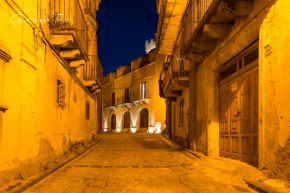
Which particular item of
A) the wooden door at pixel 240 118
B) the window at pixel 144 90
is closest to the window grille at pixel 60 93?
the wooden door at pixel 240 118

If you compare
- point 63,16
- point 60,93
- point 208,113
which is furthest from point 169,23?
point 60,93

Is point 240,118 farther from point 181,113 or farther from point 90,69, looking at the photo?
point 90,69

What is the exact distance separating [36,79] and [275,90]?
5.43 m

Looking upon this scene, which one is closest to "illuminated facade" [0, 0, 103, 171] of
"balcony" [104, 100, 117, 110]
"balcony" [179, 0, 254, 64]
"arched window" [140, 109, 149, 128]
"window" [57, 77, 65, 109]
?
"window" [57, 77, 65, 109]

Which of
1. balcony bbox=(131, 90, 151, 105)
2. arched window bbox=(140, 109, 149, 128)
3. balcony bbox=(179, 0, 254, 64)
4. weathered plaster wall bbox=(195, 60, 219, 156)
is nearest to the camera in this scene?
balcony bbox=(179, 0, 254, 64)

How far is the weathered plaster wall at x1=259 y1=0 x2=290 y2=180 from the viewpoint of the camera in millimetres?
4852

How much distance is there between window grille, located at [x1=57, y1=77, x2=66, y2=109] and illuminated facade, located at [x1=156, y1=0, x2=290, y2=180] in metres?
4.48

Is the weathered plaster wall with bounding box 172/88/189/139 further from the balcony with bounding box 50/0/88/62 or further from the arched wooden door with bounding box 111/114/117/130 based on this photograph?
the arched wooden door with bounding box 111/114/117/130

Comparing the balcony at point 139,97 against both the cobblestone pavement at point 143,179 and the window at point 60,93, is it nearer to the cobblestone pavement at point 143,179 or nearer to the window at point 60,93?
the window at point 60,93

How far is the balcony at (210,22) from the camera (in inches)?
256

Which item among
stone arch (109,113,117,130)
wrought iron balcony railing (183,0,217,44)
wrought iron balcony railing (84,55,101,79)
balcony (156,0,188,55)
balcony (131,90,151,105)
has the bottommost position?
stone arch (109,113,117,130)

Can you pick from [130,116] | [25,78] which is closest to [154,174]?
[25,78]

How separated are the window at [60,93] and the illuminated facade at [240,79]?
448 cm

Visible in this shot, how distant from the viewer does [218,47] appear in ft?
28.2
